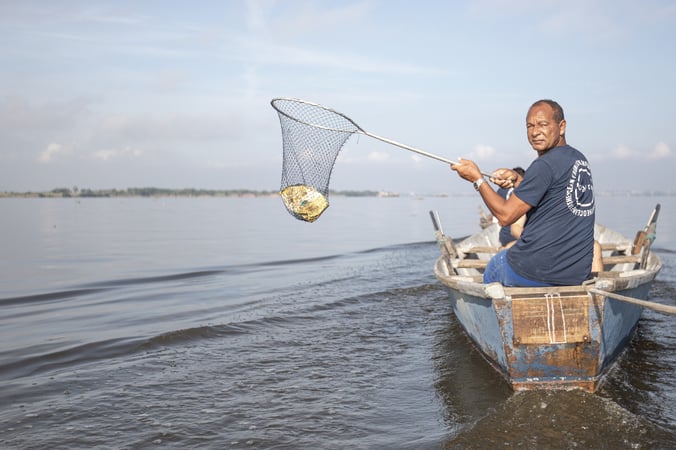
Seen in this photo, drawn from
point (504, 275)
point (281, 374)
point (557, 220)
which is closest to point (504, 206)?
point (557, 220)

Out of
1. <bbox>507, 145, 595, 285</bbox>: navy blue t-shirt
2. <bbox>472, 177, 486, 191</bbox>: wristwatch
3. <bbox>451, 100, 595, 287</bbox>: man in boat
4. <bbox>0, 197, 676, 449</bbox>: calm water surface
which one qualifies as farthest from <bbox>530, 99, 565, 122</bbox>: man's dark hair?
<bbox>0, 197, 676, 449</bbox>: calm water surface

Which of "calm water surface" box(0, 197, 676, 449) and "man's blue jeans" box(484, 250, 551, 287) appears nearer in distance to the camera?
"calm water surface" box(0, 197, 676, 449)

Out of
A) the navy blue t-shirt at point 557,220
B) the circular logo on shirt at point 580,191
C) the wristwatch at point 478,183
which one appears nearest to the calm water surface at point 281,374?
the navy blue t-shirt at point 557,220

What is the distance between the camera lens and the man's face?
15.7 ft

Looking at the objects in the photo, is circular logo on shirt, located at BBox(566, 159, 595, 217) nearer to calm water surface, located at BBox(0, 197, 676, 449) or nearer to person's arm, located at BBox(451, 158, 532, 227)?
person's arm, located at BBox(451, 158, 532, 227)

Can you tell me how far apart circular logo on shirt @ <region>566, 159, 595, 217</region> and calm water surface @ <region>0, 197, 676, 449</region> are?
189cm

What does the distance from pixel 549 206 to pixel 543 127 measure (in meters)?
0.74

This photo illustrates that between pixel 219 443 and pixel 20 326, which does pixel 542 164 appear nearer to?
pixel 219 443

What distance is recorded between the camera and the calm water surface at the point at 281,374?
16.2 ft

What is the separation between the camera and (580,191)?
15.4 feet

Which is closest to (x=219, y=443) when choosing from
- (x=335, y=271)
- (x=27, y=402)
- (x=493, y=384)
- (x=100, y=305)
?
(x=27, y=402)

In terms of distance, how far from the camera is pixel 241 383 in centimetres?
642

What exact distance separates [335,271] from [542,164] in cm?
1187

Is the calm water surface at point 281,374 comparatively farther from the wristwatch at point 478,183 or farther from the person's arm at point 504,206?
the wristwatch at point 478,183
